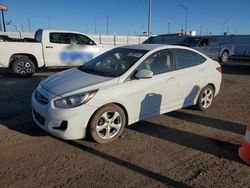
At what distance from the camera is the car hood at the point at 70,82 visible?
3945mm

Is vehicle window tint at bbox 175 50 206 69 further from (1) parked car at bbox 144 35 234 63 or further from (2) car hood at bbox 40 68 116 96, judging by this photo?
(1) parked car at bbox 144 35 234 63

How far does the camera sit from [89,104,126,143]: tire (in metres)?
3.88

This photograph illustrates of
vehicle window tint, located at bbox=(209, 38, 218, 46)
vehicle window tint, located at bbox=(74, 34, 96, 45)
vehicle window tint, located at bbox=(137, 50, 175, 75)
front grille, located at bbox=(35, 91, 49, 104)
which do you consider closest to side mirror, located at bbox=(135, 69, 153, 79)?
vehicle window tint, located at bbox=(137, 50, 175, 75)

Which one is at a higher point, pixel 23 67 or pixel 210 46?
pixel 210 46

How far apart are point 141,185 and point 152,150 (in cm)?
95

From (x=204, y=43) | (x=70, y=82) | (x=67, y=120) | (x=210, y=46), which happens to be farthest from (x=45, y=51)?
(x=210, y=46)

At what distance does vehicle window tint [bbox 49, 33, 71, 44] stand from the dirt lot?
5352 millimetres

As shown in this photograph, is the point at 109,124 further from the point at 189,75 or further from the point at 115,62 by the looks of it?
the point at 189,75

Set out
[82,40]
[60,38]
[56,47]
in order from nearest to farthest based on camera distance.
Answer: [56,47] → [60,38] → [82,40]

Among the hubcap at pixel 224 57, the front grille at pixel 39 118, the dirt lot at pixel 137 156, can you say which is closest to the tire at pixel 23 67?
the dirt lot at pixel 137 156

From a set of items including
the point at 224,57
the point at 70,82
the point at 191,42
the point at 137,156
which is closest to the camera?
the point at 137,156

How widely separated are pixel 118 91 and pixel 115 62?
1.02 m

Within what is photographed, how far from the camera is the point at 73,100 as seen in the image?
376 cm

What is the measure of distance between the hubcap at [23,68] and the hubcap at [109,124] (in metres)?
6.89
